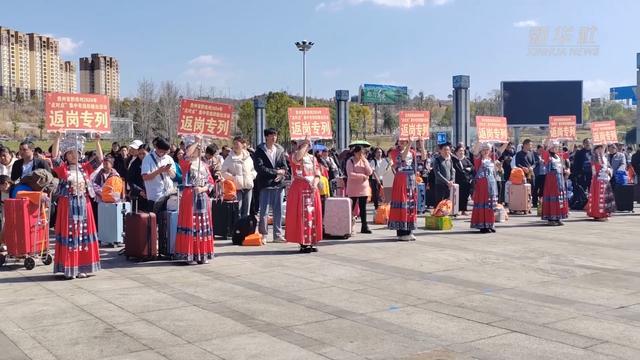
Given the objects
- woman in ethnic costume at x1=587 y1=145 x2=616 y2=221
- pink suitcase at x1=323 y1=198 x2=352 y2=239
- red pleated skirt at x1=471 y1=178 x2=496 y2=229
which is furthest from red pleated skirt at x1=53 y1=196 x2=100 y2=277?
woman in ethnic costume at x1=587 y1=145 x2=616 y2=221

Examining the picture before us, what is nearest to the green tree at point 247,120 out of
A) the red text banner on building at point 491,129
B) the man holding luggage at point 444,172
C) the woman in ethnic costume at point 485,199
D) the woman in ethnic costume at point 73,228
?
the man holding luggage at point 444,172

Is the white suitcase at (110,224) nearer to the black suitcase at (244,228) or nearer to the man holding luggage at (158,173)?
the man holding luggage at (158,173)

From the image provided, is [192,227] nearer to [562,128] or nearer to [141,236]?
[141,236]

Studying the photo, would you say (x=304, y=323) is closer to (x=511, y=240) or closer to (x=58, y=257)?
(x=58, y=257)

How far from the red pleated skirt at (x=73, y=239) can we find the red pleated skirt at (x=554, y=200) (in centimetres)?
943

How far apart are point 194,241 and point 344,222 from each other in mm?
3430

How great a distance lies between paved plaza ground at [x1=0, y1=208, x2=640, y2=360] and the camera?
560 centimetres

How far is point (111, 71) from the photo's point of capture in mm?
106812

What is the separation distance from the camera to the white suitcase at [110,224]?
11.9m

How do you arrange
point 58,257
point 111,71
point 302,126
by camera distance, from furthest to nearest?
point 111,71
point 302,126
point 58,257

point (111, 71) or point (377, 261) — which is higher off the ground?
point (111, 71)

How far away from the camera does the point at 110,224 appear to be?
11.9 meters

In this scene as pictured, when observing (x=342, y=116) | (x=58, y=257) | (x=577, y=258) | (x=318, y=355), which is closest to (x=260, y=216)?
(x=58, y=257)

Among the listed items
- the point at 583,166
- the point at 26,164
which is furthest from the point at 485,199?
the point at 26,164
